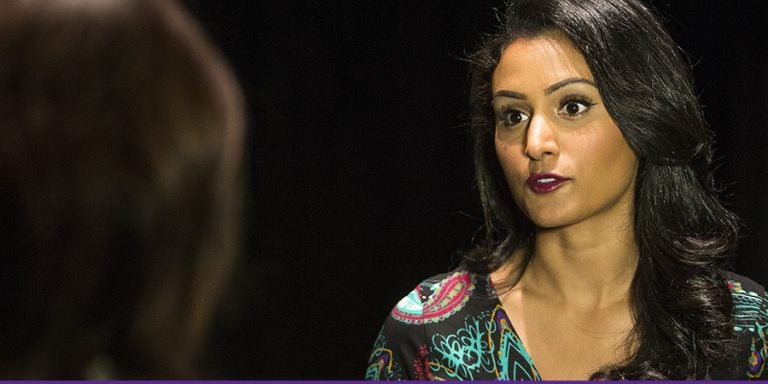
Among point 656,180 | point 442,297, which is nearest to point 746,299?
point 656,180

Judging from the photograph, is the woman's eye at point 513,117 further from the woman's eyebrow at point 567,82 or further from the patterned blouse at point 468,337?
the patterned blouse at point 468,337

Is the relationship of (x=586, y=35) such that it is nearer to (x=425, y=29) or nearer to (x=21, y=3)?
(x=425, y=29)

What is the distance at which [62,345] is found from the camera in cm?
86

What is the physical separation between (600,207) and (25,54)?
4.23ft

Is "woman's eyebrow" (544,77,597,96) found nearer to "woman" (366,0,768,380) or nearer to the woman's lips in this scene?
"woman" (366,0,768,380)

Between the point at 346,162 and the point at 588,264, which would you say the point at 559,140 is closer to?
the point at 588,264

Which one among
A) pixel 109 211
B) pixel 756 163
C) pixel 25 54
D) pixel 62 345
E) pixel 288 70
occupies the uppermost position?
pixel 25 54

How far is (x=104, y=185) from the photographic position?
850 mm

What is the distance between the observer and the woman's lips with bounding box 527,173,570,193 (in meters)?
1.89

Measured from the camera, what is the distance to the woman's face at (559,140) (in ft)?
6.16

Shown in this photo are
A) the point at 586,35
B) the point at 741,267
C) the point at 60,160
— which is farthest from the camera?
the point at 741,267

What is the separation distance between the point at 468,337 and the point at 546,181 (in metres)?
0.34

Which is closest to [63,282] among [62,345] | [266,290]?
[62,345]

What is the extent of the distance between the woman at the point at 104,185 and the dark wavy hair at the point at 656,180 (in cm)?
114
